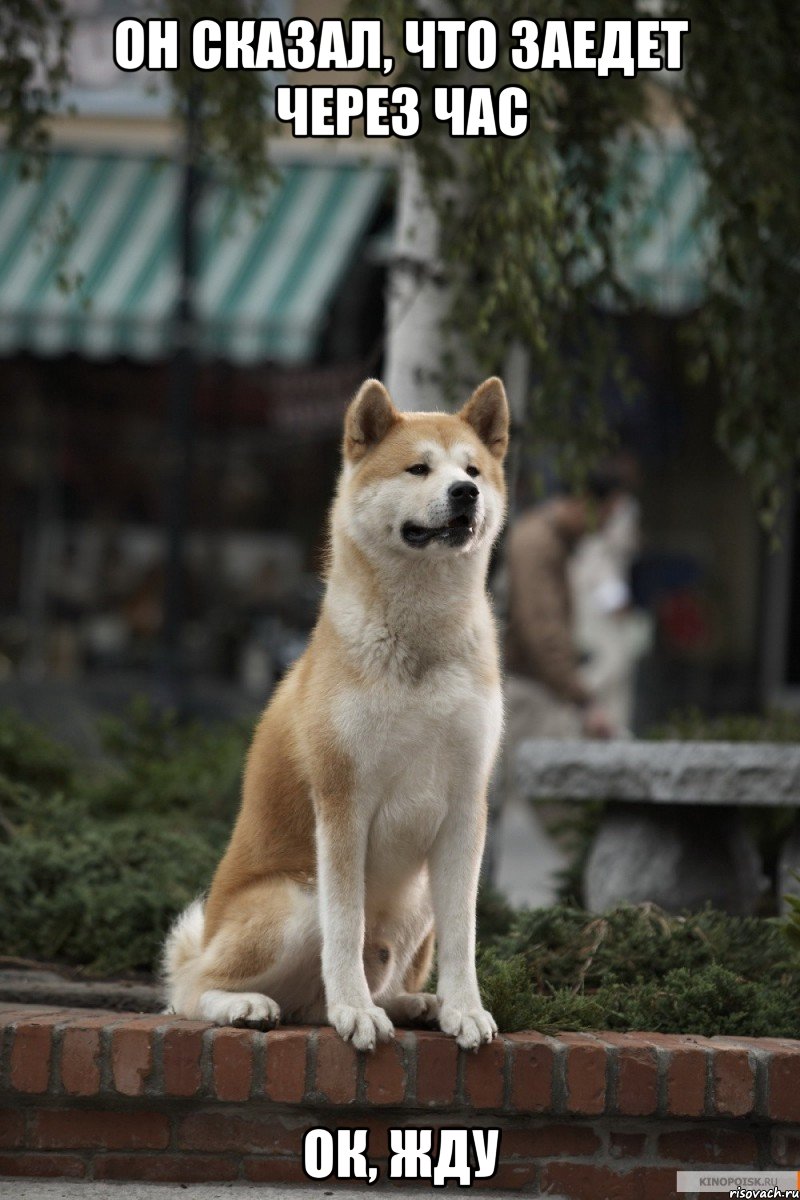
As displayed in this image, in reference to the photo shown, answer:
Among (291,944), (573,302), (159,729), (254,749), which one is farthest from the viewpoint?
(159,729)

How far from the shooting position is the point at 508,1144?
3508 millimetres

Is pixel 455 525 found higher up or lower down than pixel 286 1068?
higher up

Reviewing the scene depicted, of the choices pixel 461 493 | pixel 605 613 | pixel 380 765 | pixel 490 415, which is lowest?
pixel 380 765

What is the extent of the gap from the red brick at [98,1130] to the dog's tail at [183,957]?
10.3 inches

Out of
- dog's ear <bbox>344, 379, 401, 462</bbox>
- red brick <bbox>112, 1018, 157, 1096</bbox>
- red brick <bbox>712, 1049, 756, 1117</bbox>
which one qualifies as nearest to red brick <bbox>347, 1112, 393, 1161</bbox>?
red brick <bbox>112, 1018, 157, 1096</bbox>

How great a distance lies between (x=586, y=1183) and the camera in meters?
3.50

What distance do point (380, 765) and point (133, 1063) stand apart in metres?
0.88

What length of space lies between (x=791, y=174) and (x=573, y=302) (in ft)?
3.02

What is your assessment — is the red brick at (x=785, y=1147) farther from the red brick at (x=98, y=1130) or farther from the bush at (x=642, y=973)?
the red brick at (x=98, y=1130)

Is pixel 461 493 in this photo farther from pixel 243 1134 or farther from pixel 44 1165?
pixel 44 1165

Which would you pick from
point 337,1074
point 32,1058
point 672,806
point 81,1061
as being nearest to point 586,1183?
point 337,1074

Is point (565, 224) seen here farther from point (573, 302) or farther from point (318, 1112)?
point (318, 1112)

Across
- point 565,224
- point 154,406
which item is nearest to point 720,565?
point 154,406

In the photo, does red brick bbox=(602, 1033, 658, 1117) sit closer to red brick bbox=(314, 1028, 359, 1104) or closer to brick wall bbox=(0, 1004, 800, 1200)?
brick wall bbox=(0, 1004, 800, 1200)
